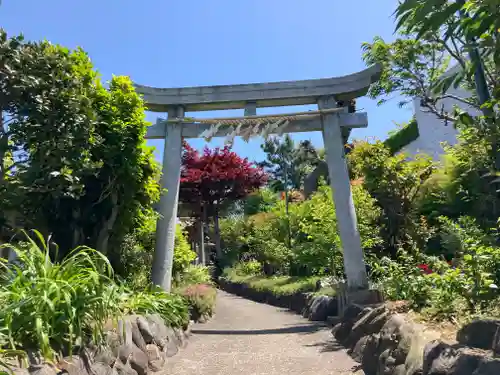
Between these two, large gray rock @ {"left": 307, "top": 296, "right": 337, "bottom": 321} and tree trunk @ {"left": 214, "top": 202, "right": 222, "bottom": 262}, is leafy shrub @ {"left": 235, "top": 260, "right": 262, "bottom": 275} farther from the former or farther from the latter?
large gray rock @ {"left": 307, "top": 296, "right": 337, "bottom": 321}

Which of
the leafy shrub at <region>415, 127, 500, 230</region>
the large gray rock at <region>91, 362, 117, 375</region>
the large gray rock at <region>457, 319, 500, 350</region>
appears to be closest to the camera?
the large gray rock at <region>457, 319, 500, 350</region>

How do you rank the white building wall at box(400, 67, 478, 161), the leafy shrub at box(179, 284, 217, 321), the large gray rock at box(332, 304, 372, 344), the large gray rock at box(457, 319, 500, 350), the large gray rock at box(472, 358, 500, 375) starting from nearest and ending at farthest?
the large gray rock at box(472, 358, 500, 375) < the large gray rock at box(457, 319, 500, 350) < the large gray rock at box(332, 304, 372, 344) < the leafy shrub at box(179, 284, 217, 321) < the white building wall at box(400, 67, 478, 161)

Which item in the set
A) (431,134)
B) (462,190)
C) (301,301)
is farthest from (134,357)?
(431,134)

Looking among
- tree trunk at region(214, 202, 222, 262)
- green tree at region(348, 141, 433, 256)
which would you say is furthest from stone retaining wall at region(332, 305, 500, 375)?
tree trunk at region(214, 202, 222, 262)

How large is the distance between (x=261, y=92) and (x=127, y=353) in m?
5.74

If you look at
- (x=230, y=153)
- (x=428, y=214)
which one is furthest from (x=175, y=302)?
(x=230, y=153)

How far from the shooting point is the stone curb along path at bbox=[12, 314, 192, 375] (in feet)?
11.0

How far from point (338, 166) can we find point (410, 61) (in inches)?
94.5

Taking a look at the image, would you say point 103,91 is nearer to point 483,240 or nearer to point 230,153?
point 483,240

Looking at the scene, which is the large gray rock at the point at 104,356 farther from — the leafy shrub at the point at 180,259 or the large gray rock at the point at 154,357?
the leafy shrub at the point at 180,259

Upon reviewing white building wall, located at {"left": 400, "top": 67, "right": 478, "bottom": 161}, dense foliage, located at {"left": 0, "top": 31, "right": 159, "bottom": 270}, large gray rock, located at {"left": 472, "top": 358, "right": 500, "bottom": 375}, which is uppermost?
white building wall, located at {"left": 400, "top": 67, "right": 478, "bottom": 161}

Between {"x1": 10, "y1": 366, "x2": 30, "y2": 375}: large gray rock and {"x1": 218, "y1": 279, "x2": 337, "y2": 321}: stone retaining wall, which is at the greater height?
{"x1": 218, "y1": 279, "x2": 337, "y2": 321}: stone retaining wall

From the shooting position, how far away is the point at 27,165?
5.49 m

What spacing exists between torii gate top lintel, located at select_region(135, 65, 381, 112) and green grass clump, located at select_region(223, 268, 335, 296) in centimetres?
428
